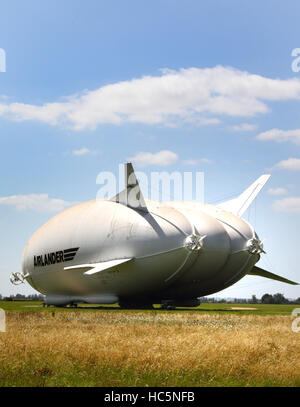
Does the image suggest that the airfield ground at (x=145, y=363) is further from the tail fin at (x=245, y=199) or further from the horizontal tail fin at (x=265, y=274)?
the horizontal tail fin at (x=265, y=274)

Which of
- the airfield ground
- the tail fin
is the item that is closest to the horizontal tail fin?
the tail fin

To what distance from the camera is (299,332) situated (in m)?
26.7

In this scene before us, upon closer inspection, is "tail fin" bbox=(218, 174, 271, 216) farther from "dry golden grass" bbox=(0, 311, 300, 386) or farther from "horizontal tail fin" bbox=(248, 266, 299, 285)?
"dry golden grass" bbox=(0, 311, 300, 386)

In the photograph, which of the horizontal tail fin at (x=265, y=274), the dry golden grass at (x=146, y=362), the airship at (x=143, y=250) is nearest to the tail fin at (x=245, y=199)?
the airship at (x=143, y=250)

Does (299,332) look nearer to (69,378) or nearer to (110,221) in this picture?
(69,378)

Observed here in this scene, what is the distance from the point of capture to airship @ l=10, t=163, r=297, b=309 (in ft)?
174

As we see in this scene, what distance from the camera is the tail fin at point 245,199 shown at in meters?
69.1

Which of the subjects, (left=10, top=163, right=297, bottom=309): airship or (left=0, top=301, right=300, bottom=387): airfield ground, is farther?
(left=10, top=163, right=297, bottom=309): airship

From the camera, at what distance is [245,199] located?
70188 millimetres

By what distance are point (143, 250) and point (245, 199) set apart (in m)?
22.5

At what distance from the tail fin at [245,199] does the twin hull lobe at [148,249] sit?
756 centimetres

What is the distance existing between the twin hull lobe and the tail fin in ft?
24.8

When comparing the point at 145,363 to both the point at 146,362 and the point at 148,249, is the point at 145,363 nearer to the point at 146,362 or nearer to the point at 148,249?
the point at 146,362
